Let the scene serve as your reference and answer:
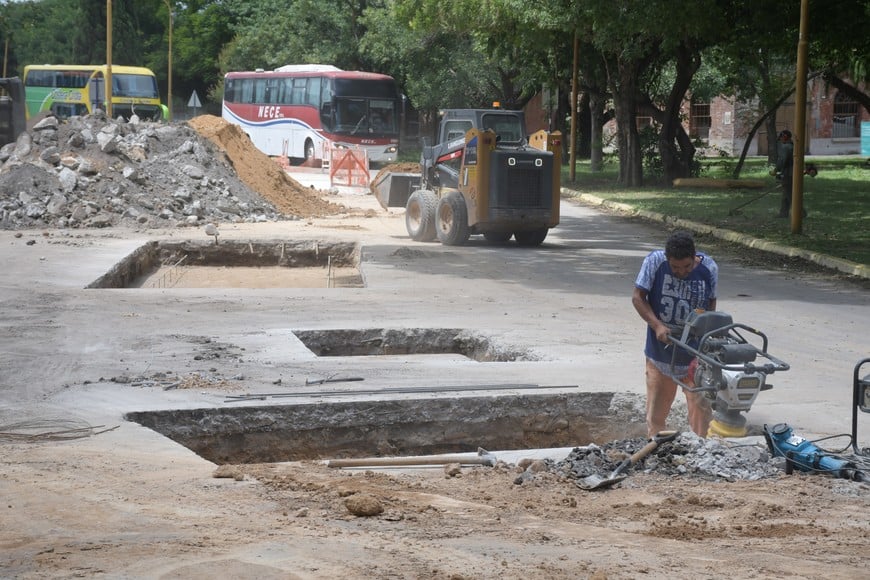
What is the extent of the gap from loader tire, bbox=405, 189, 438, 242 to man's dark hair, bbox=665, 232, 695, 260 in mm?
13971

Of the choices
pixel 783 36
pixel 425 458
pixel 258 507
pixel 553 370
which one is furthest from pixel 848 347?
pixel 783 36

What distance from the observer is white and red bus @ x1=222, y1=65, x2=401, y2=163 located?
4419cm

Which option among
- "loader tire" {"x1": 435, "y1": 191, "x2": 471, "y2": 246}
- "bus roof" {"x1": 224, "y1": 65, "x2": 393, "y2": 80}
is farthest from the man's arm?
"bus roof" {"x1": 224, "y1": 65, "x2": 393, "y2": 80}

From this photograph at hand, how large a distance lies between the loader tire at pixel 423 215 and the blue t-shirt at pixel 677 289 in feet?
45.1

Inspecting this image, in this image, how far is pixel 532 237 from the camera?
20953mm

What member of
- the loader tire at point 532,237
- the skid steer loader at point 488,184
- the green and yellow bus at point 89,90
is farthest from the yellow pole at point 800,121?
the green and yellow bus at point 89,90

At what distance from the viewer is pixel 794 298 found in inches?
567

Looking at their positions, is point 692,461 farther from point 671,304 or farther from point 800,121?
point 800,121

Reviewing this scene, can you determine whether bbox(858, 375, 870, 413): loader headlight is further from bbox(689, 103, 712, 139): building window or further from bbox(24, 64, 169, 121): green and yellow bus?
bbox(689, 103, 712, 139): building window

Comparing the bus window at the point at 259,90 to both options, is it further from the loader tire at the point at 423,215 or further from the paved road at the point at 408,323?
the paved road at the point at 408,323

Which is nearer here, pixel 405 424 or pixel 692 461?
pixel 692 461

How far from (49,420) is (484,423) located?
122 inches

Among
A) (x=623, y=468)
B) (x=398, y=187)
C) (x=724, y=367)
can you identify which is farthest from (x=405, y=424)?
(x=398, y=187)

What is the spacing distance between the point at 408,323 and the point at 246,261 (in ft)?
30.5
